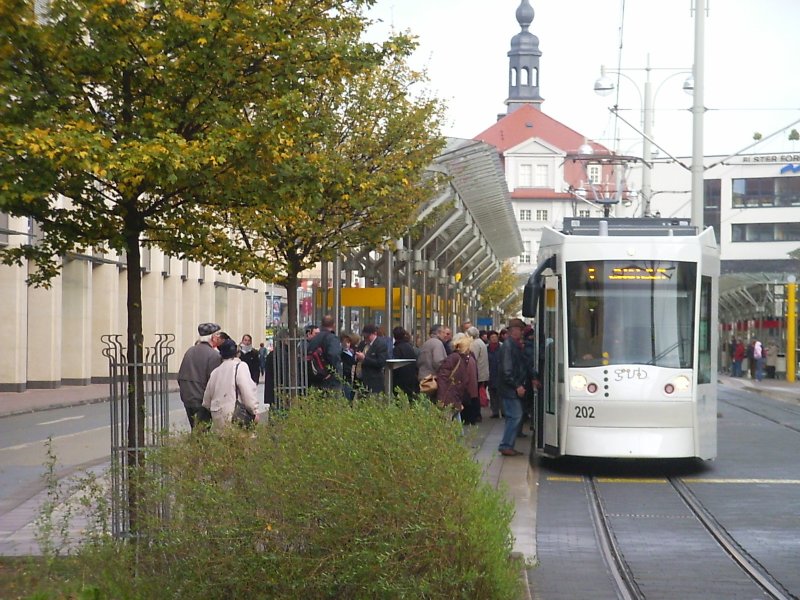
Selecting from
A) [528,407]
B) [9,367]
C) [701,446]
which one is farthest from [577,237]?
[9,367]

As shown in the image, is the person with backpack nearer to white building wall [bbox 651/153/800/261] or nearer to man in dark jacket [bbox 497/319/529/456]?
man in dark jacket [bbox 497/319/529/456]

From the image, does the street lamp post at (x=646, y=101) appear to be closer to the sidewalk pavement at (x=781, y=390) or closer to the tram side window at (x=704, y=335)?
the sidewalk pavement at (x=781, y=390)

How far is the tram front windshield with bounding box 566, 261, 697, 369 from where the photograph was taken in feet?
58.4

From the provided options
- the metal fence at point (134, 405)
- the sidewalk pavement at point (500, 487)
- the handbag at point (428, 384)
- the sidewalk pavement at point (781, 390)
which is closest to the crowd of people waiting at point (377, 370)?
the handbag at point (428, 384)

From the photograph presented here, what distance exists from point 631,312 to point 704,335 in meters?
0.96

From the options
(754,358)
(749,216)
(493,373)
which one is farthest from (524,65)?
(493,373)

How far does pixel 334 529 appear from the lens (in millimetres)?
7309

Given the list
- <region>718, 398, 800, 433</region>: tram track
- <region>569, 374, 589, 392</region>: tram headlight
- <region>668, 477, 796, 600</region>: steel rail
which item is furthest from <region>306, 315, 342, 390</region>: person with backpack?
<region>718, 398, 800, 433</region>: tram track

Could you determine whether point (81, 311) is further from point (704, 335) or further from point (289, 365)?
point (289, 365)

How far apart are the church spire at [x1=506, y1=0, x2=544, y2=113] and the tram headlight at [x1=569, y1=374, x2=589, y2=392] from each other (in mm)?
130741

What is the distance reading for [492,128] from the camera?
474ft

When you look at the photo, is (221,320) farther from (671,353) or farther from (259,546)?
(259,546)

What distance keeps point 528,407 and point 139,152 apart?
16.7m

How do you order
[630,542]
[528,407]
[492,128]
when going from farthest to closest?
[492,128], [528,407], [630,542]
